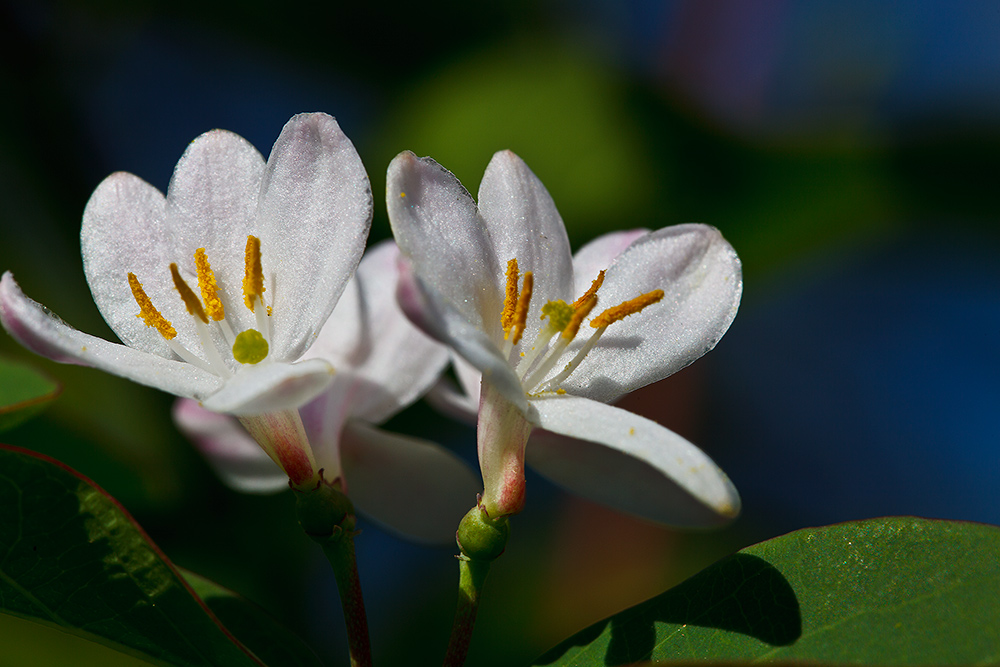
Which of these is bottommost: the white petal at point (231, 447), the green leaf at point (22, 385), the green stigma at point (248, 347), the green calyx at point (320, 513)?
the white petal at point (231, 447)

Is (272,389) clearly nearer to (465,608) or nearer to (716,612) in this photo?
(465,608)

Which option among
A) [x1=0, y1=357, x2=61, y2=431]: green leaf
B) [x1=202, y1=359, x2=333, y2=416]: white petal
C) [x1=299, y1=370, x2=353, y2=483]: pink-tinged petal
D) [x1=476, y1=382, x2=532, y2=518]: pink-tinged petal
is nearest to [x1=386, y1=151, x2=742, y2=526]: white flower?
[x1=476, y1=382, x2=532, y2=518]: pink-tinged petal

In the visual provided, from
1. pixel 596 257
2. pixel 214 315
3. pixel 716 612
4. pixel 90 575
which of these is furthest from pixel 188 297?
pixel 716 612

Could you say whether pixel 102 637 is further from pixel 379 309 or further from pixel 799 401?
pixel 799 401

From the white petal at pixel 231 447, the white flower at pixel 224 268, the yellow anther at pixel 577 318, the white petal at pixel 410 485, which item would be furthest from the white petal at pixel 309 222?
the white petal at pixel 231 447

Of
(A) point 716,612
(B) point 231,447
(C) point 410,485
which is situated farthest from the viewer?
(B) point 231,447

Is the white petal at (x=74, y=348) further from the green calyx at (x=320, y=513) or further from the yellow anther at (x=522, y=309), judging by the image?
the yellow anther at (x=522, y=309)
